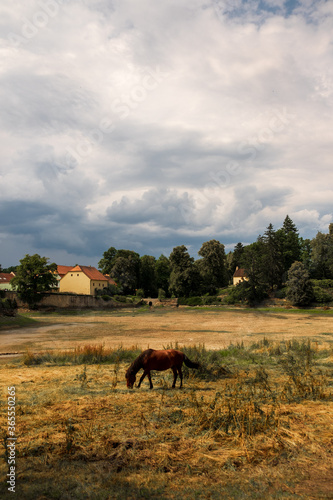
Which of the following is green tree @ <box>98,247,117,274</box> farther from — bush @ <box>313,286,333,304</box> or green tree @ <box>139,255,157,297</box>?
bush @ <box>313,286,333,304</box>

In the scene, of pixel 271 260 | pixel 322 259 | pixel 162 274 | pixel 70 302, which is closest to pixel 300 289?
pixel 271 260

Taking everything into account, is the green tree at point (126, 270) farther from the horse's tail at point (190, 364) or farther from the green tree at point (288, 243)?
the horse's tail at point (190, 364)

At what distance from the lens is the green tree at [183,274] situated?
274 feet

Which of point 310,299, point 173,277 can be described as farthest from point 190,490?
point 173,277

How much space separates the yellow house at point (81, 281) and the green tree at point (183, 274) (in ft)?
62.2

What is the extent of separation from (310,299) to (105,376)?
59.4 m

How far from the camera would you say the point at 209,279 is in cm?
8838

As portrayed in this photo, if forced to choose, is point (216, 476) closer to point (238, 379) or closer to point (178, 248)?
point (238, 379)

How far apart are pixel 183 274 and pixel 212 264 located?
431 inches

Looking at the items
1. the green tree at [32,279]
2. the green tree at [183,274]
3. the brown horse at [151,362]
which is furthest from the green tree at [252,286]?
the brown horse at [151,362]

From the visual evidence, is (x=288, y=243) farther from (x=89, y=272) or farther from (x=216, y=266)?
(x=89, y=272)

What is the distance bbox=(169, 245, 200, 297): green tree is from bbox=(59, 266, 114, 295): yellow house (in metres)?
19.0

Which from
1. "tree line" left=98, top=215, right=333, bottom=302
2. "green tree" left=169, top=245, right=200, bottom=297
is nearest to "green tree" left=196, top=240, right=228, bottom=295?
"tree line" left=98, top=215, right=333, bottom=302

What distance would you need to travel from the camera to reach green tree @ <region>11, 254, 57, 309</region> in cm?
5610
